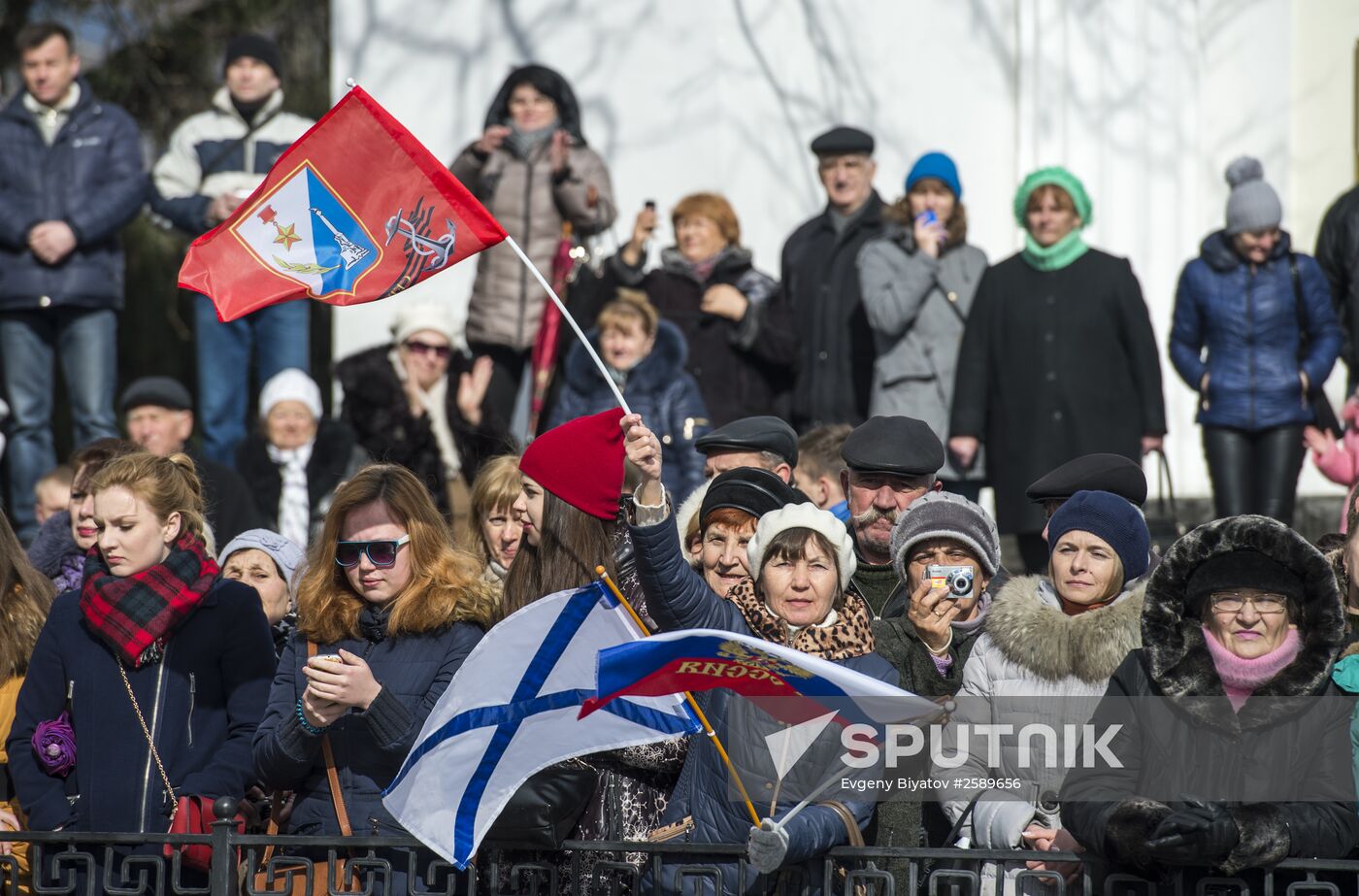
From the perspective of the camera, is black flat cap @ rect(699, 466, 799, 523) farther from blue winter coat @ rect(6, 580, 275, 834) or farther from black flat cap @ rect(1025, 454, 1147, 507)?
blue winter coat @ rect(6, 580, 275, 834)

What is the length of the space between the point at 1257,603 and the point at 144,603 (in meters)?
3.07

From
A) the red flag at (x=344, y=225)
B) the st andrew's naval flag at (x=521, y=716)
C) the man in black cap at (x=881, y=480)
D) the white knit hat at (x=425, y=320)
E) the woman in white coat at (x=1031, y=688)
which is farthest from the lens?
the white knit hat at (x=425, y=320)

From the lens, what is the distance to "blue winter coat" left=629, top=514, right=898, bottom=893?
5.06 m

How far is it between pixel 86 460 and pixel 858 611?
3.24 metres

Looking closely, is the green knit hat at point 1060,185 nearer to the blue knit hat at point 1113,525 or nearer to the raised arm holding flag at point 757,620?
the blue knit hat at point 1113,525

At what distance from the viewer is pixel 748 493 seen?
6.23 m

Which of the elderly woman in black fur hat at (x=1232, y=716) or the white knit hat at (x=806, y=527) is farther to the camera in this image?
the white knit hat at (x=806, y=527)

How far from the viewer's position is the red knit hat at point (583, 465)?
5.70 metres

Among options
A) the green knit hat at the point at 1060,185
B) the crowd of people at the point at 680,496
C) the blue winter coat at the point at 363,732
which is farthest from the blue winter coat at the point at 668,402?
the blue winter coat at the point at 363,732

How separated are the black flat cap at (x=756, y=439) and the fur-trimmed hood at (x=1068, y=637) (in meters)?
1.63

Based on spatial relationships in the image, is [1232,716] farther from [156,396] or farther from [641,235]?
[156,396]

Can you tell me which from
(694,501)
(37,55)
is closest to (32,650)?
(694,501)

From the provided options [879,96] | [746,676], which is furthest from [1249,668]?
[879,96]

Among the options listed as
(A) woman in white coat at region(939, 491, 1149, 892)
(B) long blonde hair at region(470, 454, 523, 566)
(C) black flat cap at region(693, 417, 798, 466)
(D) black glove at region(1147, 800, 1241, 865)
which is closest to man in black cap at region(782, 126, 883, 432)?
(C) black flat cap at region(693, 417, 798, 466)
